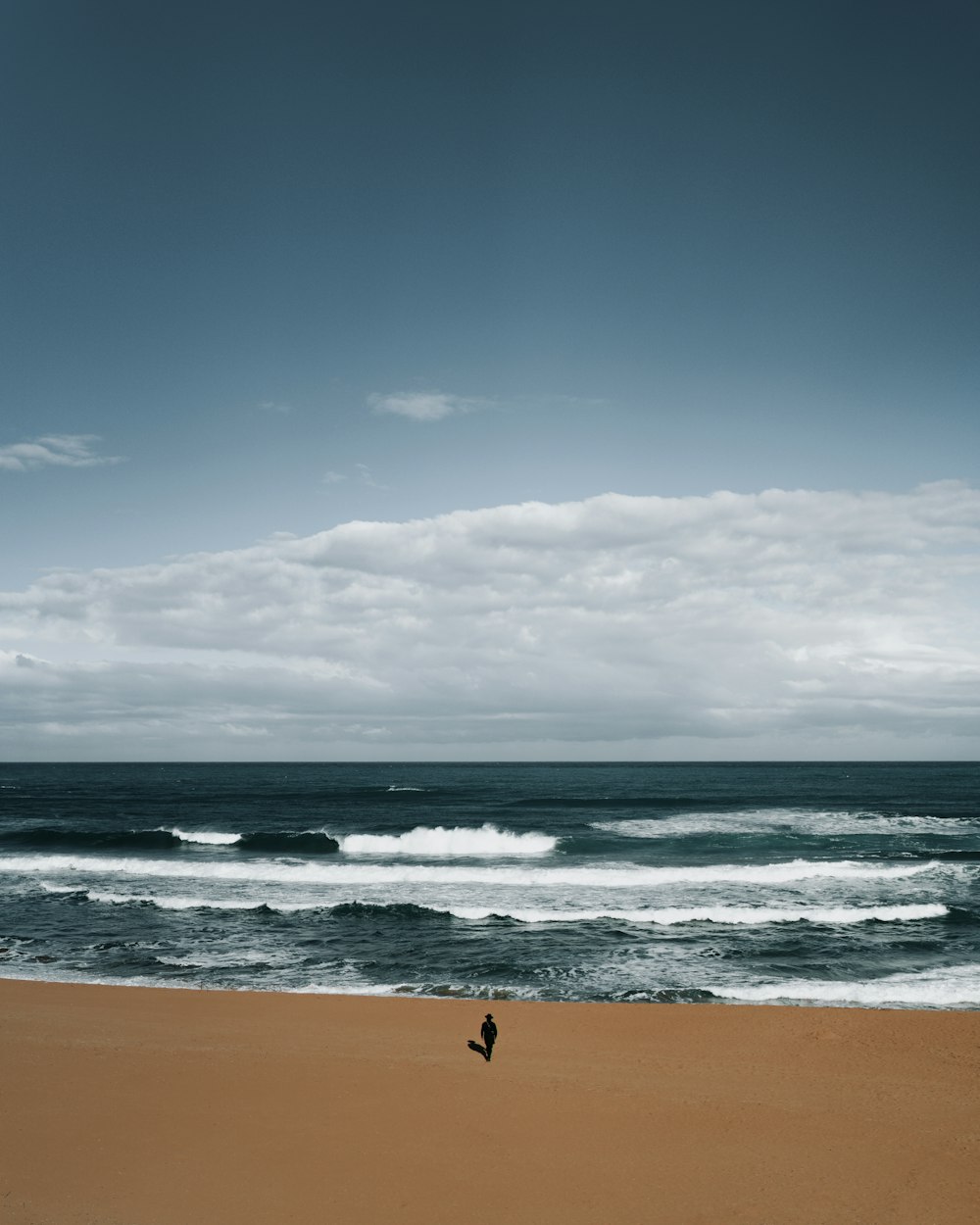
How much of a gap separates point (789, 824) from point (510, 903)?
2539cm

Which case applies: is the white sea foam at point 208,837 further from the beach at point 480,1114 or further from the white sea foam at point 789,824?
the beach at point 480,1114

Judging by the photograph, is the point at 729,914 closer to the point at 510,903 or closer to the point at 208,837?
the point at 510,903

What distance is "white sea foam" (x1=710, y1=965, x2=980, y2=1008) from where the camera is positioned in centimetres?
1489

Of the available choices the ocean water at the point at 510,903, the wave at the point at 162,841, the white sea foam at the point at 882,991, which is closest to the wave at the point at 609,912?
the ocean water at the point at 510,903

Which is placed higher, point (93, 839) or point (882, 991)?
point (882, 991)

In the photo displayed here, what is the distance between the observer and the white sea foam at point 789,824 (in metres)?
39.8

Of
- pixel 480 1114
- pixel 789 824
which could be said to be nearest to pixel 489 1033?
pixel 480 1114

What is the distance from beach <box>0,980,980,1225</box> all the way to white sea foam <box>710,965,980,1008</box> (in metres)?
1.14

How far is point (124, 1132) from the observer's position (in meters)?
9.49

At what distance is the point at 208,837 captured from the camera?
126 feet

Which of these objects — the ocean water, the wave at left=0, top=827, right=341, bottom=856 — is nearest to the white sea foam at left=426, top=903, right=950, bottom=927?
the ocean water

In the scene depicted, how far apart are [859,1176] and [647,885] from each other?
18.2m

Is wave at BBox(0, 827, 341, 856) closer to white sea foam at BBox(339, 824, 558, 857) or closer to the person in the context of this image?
white sea foam at BBox(339, 824, 558, 857)

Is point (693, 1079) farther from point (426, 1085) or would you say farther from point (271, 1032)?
point (271, 1032)
